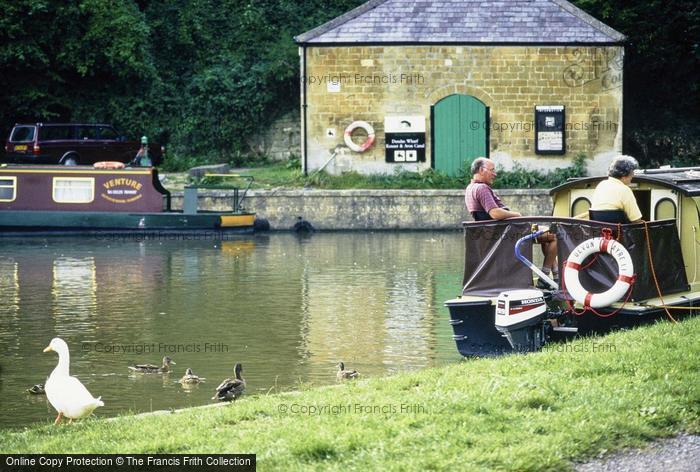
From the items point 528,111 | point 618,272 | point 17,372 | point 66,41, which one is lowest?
point 17,372

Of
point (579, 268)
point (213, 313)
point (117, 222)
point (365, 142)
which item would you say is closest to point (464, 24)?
point (365, 142)

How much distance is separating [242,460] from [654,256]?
6739 mm

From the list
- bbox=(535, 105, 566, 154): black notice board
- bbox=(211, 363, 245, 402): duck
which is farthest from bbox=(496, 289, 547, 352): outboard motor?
bbox=(535, 105, 566, 154): black notice board

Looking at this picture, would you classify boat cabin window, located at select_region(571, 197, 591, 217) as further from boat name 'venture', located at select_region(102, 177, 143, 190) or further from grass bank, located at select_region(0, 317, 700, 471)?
boat name 'venture', located at select_region(102, 177, 143, 190)

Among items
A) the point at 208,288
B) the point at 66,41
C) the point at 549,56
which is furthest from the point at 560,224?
the point at 66,41

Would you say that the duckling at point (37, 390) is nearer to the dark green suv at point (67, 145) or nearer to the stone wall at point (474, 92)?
the stone wall at point (474, 92)

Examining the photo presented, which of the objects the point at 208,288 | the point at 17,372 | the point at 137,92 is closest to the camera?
the point at 17,372

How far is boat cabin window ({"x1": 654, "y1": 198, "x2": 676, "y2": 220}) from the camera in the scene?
1362 cm

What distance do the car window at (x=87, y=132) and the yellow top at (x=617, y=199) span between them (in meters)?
26.4

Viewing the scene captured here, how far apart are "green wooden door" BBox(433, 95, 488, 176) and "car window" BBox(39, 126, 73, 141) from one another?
1087cm

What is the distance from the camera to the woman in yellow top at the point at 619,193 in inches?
484

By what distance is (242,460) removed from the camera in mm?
7117

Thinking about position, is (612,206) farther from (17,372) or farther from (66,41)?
(66,41)

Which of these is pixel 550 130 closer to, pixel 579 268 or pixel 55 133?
pixel 55 133
